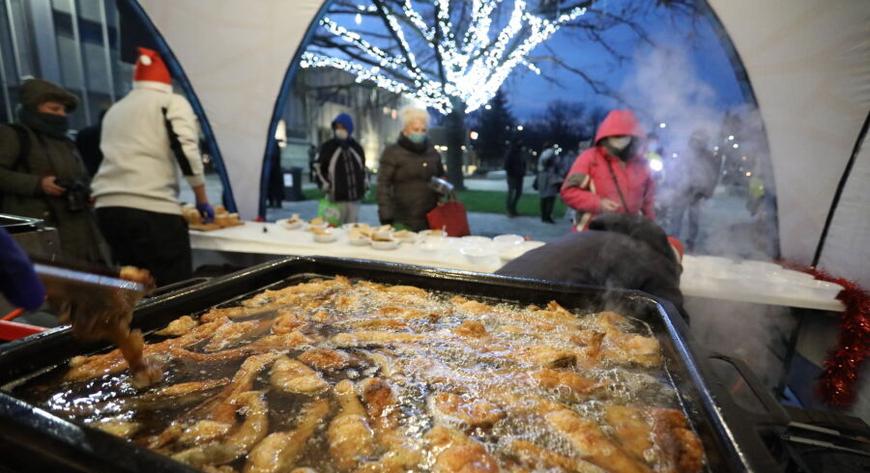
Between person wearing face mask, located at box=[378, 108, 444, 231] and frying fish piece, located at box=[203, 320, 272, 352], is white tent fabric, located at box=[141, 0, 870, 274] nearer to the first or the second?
person wearing face mask, located at box=[378, 108, 444, 231]

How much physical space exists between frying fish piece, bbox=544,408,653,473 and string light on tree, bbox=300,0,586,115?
11.1 metres

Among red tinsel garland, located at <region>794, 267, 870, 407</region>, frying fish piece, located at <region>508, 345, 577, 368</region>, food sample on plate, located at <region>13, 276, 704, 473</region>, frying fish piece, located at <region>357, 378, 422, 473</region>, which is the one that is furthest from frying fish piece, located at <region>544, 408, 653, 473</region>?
red tinsel garland, located at <region>794, 267, 870, 407</region>

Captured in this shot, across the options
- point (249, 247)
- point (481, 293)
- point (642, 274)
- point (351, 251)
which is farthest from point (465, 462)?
point (249, 247)

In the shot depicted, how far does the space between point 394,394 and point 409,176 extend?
155 inches

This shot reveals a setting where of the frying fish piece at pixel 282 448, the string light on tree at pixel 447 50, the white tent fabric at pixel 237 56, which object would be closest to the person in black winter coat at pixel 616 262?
the frying fish piece at pixel 282 448

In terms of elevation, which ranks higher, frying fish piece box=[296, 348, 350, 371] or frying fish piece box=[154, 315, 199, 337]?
frying fish piece box=[154, 315, 199, 337]

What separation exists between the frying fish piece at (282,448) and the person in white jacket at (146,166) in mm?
3205

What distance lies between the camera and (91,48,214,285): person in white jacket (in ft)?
10.9

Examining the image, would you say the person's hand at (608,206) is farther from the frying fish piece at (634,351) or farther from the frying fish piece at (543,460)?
the frying fish piece at (543,460)

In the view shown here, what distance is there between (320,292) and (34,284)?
122 centimetres

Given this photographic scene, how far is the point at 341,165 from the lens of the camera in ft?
21.0

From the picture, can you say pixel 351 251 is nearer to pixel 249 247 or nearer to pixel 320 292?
pixel 249 247

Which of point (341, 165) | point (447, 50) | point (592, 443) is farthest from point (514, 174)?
point (592, 443)

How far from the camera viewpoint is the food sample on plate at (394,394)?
3.15 ft
